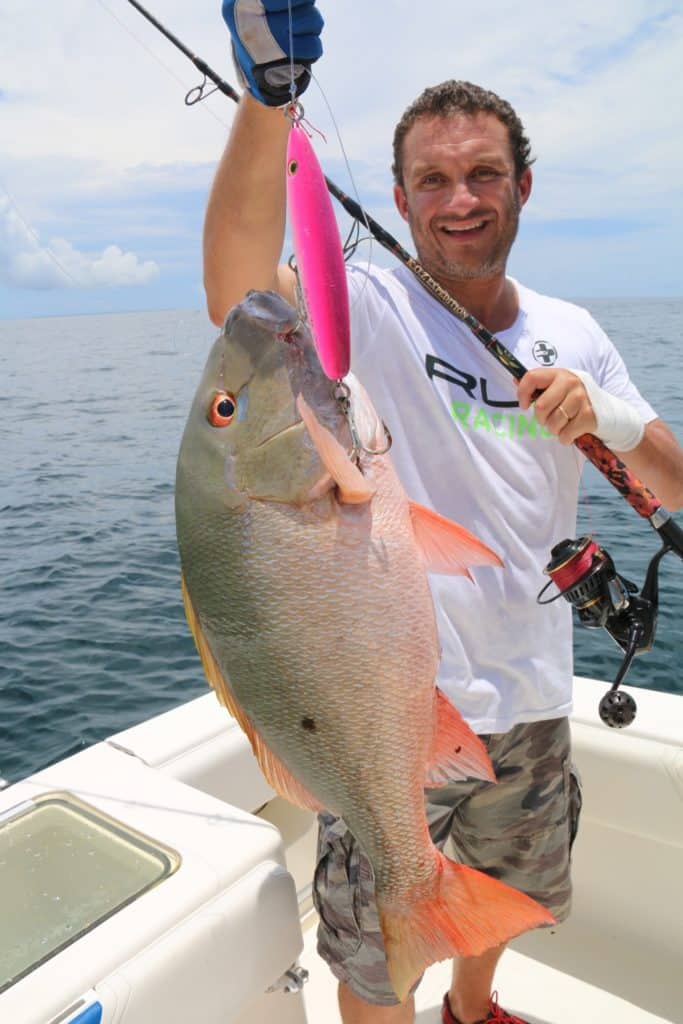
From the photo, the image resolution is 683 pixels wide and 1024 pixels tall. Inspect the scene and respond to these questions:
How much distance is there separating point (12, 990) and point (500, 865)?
133 centimetres

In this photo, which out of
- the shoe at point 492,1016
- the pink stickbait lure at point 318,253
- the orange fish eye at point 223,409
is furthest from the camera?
the shoe at point 492,1016

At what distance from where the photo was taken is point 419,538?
144 cm

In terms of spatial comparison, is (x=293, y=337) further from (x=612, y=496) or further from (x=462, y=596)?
(x=612, y=496)

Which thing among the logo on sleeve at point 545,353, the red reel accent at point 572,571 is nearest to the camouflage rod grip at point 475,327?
the logo on sleeve at point 545,353

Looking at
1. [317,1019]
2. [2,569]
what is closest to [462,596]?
[317,1019]

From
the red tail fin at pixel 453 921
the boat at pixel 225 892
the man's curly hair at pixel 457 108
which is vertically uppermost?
the man's curly hair at pixel 457 108

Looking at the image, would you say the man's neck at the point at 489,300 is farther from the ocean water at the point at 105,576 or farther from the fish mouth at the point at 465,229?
the ocean water at the point at 105,576

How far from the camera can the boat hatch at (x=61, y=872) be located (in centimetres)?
174

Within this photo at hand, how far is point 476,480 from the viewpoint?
224 cm

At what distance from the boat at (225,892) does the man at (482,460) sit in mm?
299

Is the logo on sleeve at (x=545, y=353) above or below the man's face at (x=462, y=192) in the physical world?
below

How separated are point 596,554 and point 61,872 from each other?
1586 mm

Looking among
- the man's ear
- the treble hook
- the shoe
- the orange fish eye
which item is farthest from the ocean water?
the shoe

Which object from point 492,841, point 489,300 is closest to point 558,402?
point 489,300
